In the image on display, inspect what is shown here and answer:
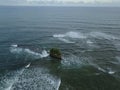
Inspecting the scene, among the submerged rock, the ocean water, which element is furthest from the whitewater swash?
the submerged rock

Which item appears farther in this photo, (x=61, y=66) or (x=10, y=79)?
(x=61, y=66)

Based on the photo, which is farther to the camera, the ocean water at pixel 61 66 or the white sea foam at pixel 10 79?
the ocean water at pixel 61 66

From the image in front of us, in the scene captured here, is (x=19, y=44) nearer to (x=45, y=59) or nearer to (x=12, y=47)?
(x=12, y=47)

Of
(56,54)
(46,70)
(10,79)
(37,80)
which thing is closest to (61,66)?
(46,70)

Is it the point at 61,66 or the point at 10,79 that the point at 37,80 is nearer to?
the point at 10,79

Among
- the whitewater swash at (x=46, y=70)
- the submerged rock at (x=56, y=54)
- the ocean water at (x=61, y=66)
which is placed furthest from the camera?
the submerged rock at (x=56, y=54)

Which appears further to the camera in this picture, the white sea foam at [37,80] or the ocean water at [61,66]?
the ocean water at [61,66]

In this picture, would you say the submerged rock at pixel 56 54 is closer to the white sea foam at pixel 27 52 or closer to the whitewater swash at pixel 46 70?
the whitewater swash at pixel 46 70

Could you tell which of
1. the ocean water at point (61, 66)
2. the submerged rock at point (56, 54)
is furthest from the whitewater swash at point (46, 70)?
the submerged rock at point (56, 54)

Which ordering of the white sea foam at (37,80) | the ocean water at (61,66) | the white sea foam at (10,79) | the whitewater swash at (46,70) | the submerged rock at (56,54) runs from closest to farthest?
the white sea foam at (10,79) → the white sea foam at (37,80) → the whitewater swash at (46,70) → the ocean water at (61,66) → the submerged rock at (56,54)

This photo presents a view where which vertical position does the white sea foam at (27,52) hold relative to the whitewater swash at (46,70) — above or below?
below

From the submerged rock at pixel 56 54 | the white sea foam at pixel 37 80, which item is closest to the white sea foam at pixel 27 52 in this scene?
the submerged rock at pixel 56 54

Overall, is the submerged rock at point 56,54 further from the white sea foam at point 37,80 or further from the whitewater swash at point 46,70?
the white sea foam at point 37,80

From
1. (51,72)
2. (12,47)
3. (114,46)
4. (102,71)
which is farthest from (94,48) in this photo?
(12,47)
